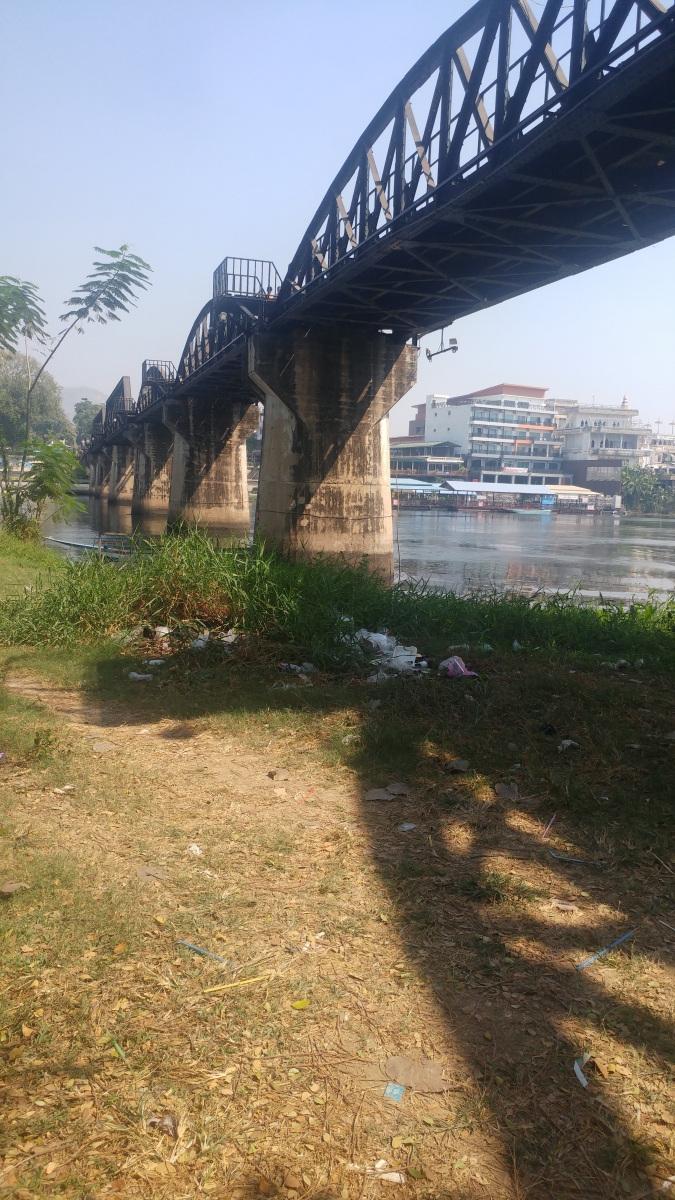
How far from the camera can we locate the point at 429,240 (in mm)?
14438

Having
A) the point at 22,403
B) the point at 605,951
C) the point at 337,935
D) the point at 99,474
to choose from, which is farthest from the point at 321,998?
the point at 22,403

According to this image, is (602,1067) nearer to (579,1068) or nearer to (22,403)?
(579,1068)

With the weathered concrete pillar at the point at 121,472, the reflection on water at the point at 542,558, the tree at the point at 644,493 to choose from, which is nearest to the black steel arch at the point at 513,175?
the reflection on water at the point at 542,558

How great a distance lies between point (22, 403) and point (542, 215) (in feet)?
315

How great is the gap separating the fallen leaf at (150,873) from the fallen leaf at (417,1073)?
5.46ft

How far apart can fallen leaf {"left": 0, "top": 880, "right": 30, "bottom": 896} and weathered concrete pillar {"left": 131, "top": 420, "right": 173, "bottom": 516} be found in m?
53.1

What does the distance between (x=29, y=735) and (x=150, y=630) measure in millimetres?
3367

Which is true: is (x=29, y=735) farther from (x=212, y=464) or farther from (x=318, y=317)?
(x=212, y=464)

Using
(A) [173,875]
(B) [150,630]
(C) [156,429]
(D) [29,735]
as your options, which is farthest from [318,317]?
(C) [156,429]

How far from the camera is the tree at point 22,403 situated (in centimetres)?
9156

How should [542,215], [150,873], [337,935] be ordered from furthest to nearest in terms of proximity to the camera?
[542,215] < [150,873] < [337,935]

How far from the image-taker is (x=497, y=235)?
13734mm

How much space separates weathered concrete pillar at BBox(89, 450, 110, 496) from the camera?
86812 mm

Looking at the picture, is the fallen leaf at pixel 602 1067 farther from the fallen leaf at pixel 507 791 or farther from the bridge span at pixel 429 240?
the bridge span at pixel 429 240
